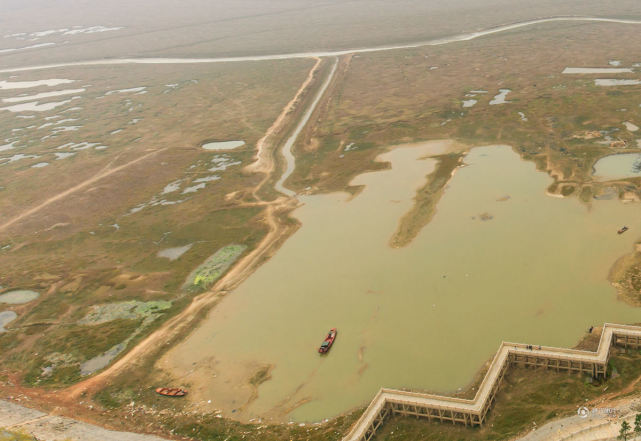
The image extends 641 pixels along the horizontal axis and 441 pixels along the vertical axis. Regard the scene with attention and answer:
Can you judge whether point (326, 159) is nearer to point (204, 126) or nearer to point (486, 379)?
point (204, 126)

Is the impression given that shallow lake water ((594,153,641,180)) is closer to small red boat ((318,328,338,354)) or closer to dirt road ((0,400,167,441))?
small red boat ((318,328,338,354))

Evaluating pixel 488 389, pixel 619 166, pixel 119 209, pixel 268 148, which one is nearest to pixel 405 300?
pixel 488 389

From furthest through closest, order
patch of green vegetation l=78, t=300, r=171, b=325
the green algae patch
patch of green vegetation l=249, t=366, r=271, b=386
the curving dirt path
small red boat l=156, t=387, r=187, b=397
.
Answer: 1. the curving dirt path
2. the green algae patch
3. patch of green vegetation l=78, t=300, r=171, b=325
4. patch of green vegetation l=249, t=366, r=271, b=386
5. small red boat l=156, t=387, r=187, b=397

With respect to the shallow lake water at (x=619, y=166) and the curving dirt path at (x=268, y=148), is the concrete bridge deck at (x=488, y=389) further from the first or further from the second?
the curving dirt path at (x=268, y=148)

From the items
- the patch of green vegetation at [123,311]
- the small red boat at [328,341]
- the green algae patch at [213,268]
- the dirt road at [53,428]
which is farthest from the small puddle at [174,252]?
the small red boat at [328,341]

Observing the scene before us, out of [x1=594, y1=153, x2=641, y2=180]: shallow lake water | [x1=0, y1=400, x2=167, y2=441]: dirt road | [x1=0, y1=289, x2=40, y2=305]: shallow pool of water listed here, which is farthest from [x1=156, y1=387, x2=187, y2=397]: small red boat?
[x1=594, y1=153, x2=641, y2=180]: shallow lake water

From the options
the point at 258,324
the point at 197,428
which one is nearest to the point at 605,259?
the point at 258,324
